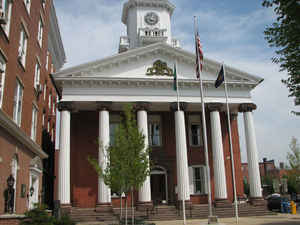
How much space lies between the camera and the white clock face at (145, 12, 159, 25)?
4216cm

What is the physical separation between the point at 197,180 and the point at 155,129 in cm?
599

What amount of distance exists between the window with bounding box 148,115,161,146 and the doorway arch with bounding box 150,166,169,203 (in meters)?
2.55

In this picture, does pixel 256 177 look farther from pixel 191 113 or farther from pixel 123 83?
pixel 123 83

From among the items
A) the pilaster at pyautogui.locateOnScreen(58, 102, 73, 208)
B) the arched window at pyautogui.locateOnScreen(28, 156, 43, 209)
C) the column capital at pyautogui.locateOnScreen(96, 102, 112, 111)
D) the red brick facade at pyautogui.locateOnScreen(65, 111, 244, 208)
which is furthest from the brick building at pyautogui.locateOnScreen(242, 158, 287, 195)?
the arched window at pyautogui.locateOnScreen(28, 156, 43, 209)

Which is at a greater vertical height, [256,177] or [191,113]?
[191,113]

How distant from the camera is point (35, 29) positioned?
2170 centimetres

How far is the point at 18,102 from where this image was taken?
1817cm

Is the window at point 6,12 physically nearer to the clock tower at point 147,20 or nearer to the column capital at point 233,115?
the column capital at point 233,115

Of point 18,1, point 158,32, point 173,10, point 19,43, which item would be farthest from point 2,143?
point 173,10

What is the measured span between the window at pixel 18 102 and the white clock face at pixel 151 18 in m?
26.5

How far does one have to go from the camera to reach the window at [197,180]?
30.3 metres

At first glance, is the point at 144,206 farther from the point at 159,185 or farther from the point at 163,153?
the point at 163,153

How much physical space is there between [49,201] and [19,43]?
1953cm

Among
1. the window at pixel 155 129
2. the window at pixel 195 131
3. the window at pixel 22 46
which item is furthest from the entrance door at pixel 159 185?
the window at pixel 22 46
